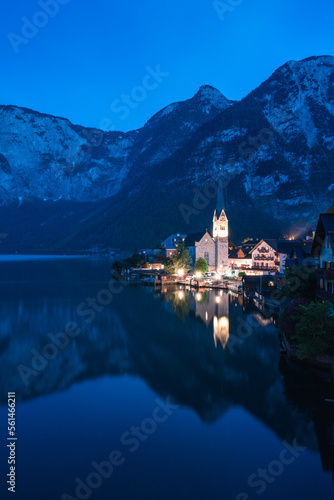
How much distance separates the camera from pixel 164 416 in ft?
86.4

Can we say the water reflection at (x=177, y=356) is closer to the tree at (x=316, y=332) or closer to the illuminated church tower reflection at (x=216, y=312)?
the illuminated church tower reflection at (x=216, y=312)

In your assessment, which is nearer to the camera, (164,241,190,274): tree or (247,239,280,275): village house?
(247,239,280,275): village house

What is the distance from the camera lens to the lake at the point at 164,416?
61.7 ft

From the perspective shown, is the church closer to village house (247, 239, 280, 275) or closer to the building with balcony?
village house (247, 239, 280, 275)

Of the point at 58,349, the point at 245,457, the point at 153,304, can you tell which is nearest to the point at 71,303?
the point at 153,304

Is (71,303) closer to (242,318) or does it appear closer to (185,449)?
(242,318)

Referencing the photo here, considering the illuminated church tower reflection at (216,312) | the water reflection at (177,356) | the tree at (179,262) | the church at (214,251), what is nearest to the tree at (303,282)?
the water reflection at (177,356)

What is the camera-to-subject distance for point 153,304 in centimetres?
7556

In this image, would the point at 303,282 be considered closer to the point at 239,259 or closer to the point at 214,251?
the point at 239,259

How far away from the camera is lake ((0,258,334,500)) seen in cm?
1880

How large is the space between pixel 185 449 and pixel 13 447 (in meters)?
10.4

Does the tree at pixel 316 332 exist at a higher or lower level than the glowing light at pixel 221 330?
higher

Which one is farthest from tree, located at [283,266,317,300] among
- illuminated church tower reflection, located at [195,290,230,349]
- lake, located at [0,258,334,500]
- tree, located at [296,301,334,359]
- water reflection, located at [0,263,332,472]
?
tree, located at [296,301,334,359]

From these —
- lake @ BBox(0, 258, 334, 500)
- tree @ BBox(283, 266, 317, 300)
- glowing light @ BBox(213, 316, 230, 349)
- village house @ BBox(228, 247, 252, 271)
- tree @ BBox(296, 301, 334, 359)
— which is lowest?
lake @ BBox(0, 258, 334, 500)
